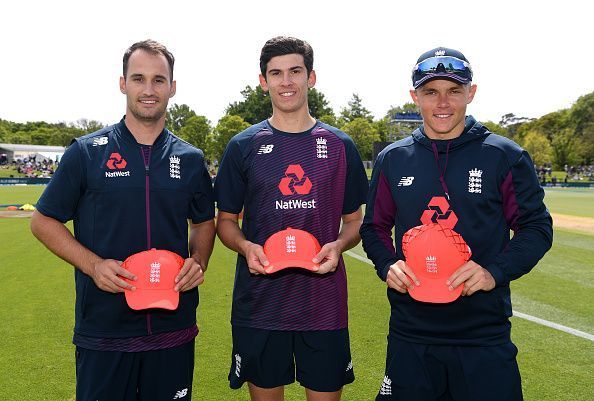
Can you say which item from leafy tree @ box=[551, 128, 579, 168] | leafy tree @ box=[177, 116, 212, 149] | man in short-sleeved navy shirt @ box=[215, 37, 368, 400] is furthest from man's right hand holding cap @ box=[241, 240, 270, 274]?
leafy tree @ box=[551, 128, 579, 168]

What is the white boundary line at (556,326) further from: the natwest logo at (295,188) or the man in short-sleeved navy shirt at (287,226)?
the natwest logo at (295,188)

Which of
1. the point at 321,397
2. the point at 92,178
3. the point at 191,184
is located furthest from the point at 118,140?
the point at 321,397

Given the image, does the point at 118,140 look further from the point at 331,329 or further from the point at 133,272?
the point at 331,329

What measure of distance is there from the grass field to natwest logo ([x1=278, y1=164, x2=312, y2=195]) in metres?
2.17

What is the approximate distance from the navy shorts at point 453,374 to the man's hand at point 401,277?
39 cm

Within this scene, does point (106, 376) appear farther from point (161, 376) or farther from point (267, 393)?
point (267, 393)

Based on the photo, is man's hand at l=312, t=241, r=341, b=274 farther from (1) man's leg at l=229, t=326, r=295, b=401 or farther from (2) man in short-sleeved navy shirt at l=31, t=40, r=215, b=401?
(2) man in short-sleeved navy shirt at l=31, t=40, r=215, b=401

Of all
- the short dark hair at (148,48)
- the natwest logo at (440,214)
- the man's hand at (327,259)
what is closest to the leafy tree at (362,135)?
the short dark hair at (148,48)

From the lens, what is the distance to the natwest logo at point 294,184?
3.42 metres

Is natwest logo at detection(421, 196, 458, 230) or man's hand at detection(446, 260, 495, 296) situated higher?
natwest logo at detection(421, 196, 458, 230)

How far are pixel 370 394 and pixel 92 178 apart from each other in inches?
120

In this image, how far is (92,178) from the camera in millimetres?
3098

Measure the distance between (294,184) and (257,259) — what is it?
1.92 ft

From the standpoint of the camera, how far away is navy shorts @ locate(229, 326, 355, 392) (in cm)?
338
